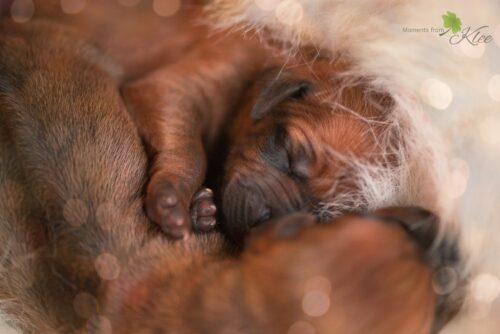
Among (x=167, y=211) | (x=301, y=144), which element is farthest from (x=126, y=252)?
(x=301, y=144)

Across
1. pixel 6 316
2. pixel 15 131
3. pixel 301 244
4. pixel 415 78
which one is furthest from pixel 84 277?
pixel 415 78

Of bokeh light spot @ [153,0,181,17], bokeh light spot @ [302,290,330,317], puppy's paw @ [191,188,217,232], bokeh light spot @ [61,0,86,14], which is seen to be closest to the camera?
bokeh light spot @ [302,290,330,317]

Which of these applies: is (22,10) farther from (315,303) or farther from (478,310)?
(478,310)

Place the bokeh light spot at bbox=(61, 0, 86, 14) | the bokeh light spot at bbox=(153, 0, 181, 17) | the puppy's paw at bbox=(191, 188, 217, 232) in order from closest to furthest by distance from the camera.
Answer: the puppy's paw at bbox=(191, 188, 217, 232), the bokeh light spot at bbox=(61, 0, 86, 14), the bokeh light spot at bbox=(153, 0, 181, 17)

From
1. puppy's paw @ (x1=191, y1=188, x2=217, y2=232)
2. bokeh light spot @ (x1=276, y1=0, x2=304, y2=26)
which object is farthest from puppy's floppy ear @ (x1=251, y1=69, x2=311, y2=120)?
puppy's paw @ (x1=191, y1=188, x2=217, y2=232)

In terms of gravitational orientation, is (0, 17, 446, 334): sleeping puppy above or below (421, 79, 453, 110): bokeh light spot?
below

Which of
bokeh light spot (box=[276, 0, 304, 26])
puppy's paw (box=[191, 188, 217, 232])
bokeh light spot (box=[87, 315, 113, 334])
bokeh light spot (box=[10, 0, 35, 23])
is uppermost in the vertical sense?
bokeh light spot (box=[276, 0, 304, 26])

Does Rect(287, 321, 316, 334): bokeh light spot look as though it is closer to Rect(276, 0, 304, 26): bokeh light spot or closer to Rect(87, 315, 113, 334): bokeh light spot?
Rect(87, 315, 113, 334): bokeh light spot
